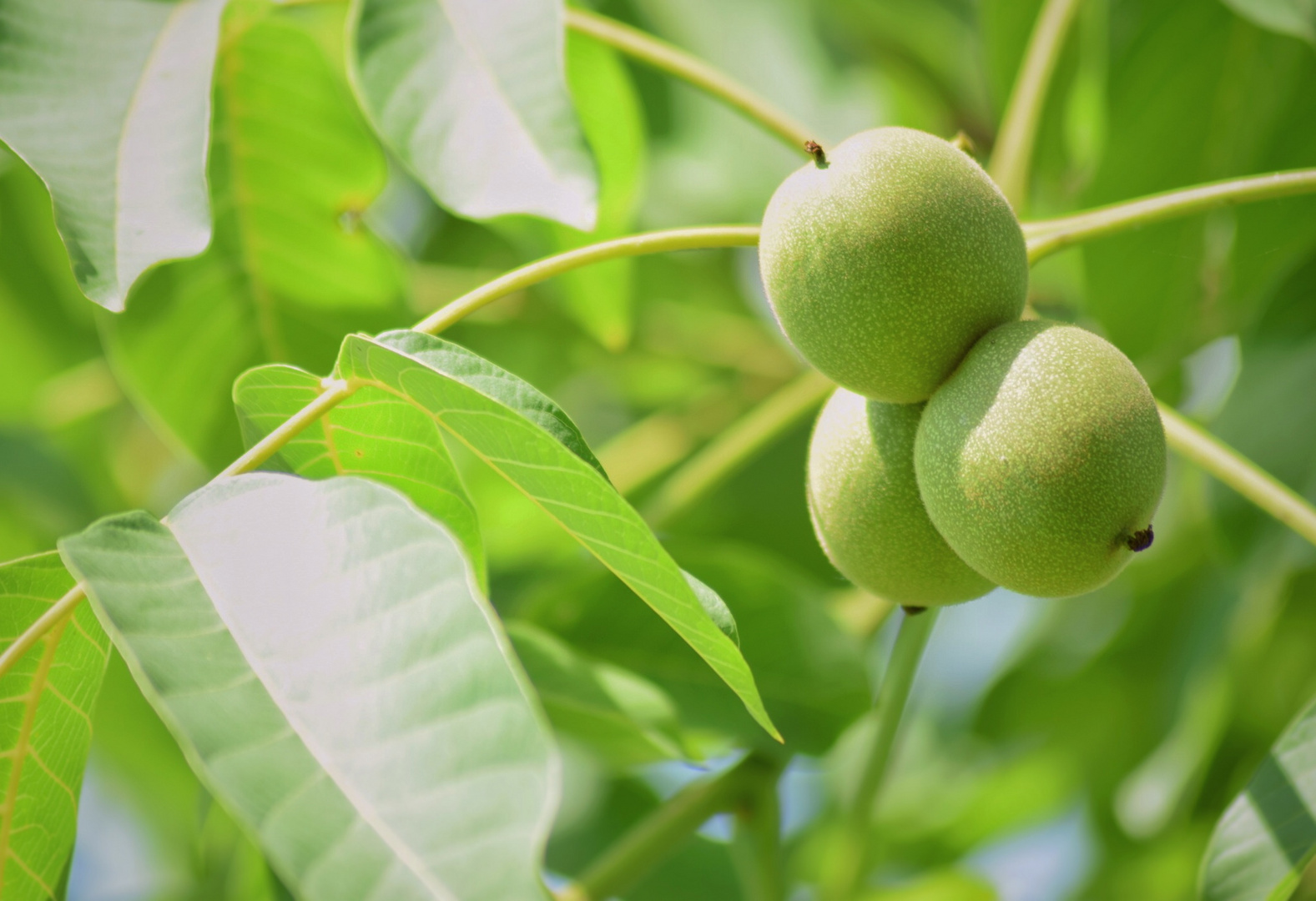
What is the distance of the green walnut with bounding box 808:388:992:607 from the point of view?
0.89 metres

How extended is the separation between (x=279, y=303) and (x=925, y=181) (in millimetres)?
826

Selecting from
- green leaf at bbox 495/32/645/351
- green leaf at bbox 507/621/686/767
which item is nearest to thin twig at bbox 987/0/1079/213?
green leaf at bbox 495/32/645/351

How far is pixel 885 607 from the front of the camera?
1.45 m

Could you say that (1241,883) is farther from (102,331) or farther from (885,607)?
(102,331)

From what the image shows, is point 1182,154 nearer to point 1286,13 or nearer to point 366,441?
point 1286,13

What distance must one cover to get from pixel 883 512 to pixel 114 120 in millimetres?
661

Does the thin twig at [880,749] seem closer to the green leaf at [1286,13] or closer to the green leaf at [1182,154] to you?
the green leaf at [1182,154]

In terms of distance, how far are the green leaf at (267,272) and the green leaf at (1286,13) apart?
0.91 metres

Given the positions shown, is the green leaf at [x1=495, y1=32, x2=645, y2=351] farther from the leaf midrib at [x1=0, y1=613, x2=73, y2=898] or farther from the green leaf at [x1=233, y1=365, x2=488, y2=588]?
the leaf midrib at [x1=0, y1=613, x2=73, y2=898]

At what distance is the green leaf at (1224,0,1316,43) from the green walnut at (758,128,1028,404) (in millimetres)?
461

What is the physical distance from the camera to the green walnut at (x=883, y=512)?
894 millimetres

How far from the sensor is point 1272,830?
88cm

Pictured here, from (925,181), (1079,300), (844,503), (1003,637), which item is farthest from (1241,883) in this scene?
(1003,637)

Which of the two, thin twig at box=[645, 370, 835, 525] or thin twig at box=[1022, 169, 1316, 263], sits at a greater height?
thin twig at box=[1022, 169, 1316, 263]
